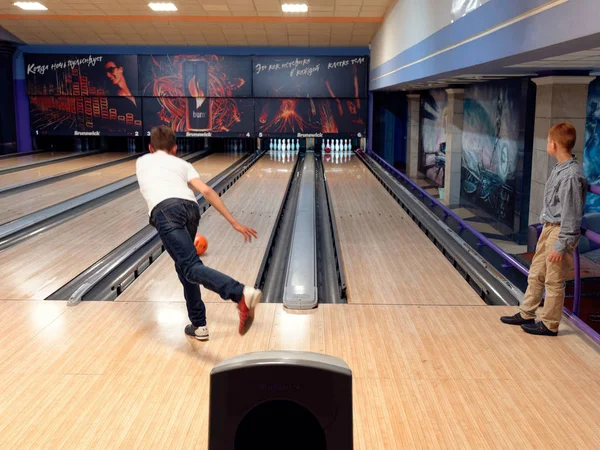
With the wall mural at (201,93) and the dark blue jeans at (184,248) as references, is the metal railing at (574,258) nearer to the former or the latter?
the dark blue jeans at (184,248)

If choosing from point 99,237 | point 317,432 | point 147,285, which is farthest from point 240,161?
point 317,432

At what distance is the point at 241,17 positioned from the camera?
10078 mm

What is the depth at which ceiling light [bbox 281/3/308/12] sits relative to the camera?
930cm

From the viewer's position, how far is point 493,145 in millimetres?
7824

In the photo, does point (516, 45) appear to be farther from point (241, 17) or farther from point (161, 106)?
point (161, 106)

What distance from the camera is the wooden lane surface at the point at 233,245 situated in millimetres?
3702

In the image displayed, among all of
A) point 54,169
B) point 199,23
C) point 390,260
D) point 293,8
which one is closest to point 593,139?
point 390,260

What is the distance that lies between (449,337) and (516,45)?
164cm

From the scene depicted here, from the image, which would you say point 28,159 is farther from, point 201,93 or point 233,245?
point 233,245

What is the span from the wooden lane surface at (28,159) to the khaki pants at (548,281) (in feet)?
27.7

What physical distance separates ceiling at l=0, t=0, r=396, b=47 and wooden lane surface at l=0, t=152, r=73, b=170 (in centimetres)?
215

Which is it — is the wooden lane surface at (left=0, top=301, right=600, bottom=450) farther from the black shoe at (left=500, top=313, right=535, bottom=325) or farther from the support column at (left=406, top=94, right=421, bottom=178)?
the support column at (left=406, top=94, right=421, bottom=178)

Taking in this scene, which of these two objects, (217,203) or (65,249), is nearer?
(217,203)

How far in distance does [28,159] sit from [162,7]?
3.55 metres
